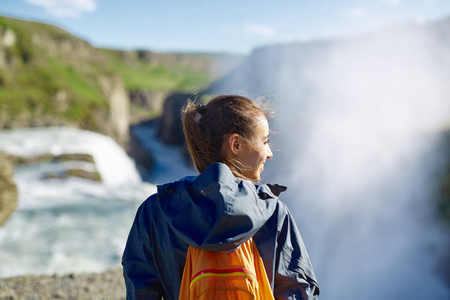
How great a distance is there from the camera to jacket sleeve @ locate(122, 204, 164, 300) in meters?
1.41

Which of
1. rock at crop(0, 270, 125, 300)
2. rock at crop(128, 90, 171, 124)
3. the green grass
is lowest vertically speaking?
rock at crop(0, 270, 125, 300)

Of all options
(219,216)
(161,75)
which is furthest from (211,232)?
(161,75)

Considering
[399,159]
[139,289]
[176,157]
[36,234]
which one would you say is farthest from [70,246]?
[176,157]

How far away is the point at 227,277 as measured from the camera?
3.92ft

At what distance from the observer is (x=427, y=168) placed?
722 inches

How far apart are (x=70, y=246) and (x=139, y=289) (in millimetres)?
8382

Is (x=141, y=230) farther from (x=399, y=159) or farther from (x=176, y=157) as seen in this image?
(x=176, y=157)

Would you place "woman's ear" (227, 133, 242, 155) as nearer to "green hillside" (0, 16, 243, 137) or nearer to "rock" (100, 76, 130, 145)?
"green hillside" (0, 16, 243, 137)

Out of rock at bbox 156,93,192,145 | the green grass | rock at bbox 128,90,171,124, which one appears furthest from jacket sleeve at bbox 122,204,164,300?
the green grass

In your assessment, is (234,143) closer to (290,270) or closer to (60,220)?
(290,270)

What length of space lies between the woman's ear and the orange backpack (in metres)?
0.38

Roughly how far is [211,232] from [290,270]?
385 mm

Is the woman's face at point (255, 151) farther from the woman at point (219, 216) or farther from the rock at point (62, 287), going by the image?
the rock at point (62, 287)

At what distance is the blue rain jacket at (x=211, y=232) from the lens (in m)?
1.17
